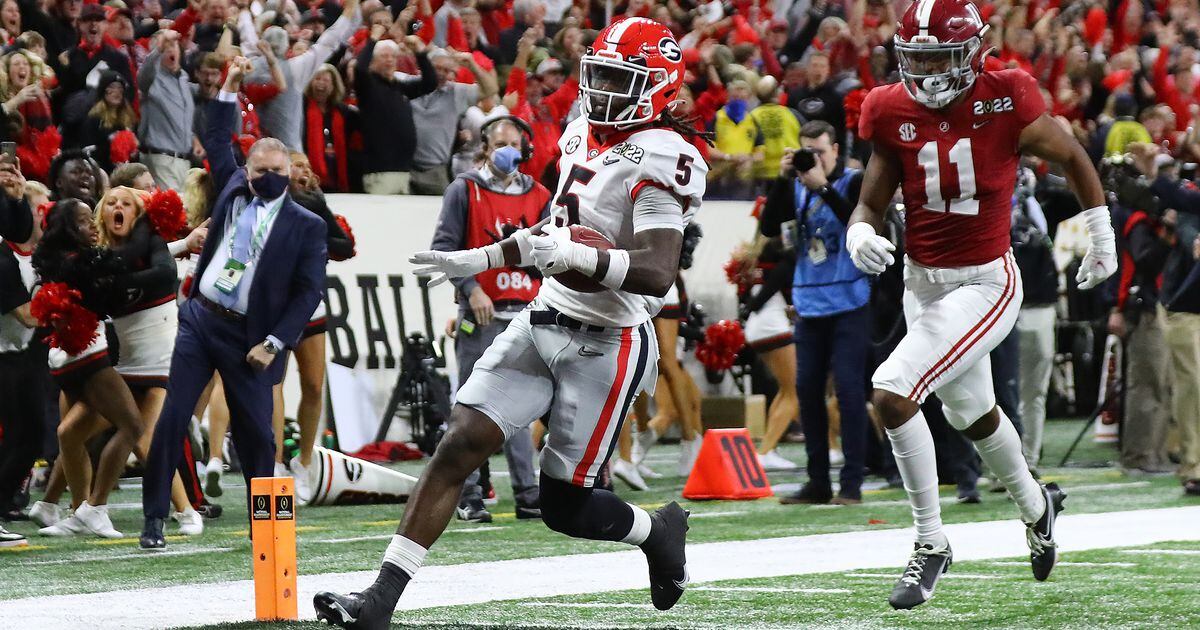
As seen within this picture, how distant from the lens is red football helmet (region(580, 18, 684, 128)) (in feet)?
17.6

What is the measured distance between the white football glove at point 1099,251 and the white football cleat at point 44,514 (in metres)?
5.50

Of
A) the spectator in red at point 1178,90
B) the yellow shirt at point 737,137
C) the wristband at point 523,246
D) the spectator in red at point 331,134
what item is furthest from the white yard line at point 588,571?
the spectator in red at point 1178,90

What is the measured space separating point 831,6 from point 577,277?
47.5ft

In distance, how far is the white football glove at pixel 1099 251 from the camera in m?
6.40

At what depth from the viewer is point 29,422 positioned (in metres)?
9.27

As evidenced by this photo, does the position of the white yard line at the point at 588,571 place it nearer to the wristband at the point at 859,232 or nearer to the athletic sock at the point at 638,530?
the athletic sock at the point at 638,530

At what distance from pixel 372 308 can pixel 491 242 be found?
425 centimetres

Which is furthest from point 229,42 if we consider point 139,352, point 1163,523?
point 1163,523

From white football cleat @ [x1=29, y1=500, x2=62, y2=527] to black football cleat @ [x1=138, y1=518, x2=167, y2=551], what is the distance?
141cm

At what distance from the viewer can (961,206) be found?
641 centimetres

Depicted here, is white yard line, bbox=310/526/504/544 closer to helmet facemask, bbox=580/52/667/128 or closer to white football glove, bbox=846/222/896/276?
white football glove, bbox=846/222/896/276

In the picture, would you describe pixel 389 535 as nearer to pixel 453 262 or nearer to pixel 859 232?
pixel 859 232

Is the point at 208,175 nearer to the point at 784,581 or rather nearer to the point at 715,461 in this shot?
the point at 715,461

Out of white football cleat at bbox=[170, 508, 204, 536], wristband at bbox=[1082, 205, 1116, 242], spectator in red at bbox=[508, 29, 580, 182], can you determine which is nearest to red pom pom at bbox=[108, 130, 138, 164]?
spectator in red at bbox=[508, 29, 580, 182]
